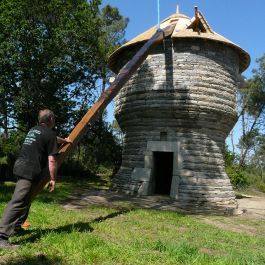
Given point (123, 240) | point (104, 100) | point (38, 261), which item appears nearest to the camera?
point (38, 261)

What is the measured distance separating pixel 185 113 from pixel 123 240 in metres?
7.16

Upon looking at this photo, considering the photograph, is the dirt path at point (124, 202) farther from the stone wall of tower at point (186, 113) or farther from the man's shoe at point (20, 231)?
the man's shoe at point (20, 231)

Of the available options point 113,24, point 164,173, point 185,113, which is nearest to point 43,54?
point 164,173

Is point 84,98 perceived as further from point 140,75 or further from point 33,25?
point 140,75

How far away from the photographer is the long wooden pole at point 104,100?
735 cm

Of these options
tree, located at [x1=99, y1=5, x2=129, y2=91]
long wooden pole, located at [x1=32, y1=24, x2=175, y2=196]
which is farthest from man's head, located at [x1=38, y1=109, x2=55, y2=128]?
tree, located at [x1=99, y1=5, x2=129, y2=91]

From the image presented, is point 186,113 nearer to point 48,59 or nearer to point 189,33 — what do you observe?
point 189,33

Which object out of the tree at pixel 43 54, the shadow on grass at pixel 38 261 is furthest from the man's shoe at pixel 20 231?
the tree at pixel 43 54

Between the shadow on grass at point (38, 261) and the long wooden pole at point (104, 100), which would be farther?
the long wooden pole at point (104, 100)

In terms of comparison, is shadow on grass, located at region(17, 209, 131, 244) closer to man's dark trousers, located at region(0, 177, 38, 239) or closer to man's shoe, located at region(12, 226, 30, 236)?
man's shoe, located at region(12, 226, 30, 236)

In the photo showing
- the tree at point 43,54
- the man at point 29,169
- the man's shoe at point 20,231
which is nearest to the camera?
A: the man at point 29,169

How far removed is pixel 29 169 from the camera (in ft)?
19.2

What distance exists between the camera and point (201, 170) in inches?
519

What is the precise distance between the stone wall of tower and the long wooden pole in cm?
76
